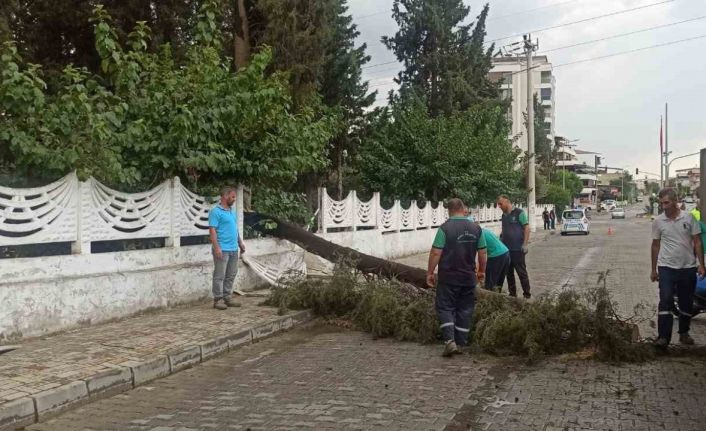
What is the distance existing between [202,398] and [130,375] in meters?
0.85

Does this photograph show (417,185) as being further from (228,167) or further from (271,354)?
(271,354)

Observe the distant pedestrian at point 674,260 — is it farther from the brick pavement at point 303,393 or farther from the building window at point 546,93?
the building window at point 546,93

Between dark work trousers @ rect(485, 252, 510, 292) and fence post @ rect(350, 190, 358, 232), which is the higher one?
fence post @ rect(350, 190, 358, 232)

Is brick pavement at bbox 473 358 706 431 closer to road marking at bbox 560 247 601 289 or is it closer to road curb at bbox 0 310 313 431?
road curb at bbox 0 310 313 431

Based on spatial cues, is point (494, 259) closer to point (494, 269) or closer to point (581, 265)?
point (494, 269)

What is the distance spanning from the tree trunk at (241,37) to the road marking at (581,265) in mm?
8277

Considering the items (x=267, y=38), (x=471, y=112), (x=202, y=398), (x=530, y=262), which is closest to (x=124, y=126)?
(x=202, y=398)

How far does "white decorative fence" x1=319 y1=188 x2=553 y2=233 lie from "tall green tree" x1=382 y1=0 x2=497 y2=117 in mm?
7957

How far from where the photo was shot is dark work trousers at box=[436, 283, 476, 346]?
23.1 ft

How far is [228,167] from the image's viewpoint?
10109mm

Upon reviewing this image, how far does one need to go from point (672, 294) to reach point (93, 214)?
6.90 meters

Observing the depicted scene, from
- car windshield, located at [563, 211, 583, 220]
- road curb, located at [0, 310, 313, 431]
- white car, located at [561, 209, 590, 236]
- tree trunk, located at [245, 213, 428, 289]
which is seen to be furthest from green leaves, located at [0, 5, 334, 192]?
car windshield, located at [563, 211, 583, 220]

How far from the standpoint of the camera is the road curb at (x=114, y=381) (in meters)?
4.93

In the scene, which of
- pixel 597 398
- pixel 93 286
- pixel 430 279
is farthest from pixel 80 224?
pixel 597 398
